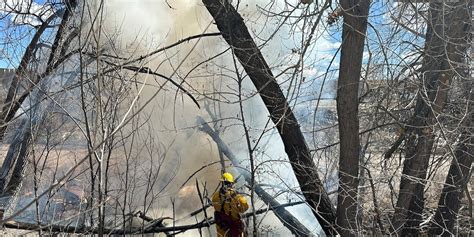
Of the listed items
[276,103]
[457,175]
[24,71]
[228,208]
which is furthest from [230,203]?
[24,71]

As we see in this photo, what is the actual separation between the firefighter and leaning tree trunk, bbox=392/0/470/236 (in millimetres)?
1995

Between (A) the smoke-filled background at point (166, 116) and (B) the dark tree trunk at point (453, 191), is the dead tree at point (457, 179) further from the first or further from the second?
(A) the smoke-filled background at point (166, 116)

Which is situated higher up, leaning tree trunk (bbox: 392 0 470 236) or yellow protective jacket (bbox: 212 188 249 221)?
leaning tree trunk (bbox: 392 0 470 236)

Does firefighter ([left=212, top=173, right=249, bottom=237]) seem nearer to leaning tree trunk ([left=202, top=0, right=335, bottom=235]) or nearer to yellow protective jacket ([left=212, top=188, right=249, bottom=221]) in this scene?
yellow protective jacket ([left=212, top=188, right=249, bottom=221])

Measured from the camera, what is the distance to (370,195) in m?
6.10

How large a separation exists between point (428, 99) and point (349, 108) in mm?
876

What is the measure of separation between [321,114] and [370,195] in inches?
61.7

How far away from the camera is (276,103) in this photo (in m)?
5.61

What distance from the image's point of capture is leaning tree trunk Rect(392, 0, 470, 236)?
5.40m

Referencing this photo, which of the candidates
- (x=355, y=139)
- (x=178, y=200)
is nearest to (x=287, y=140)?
(x=355, y=139)

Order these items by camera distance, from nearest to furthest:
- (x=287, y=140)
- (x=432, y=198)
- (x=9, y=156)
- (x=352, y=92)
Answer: (x=352, y=92), (x=287, y=140), (x=432, y=198), (x=9, y=156)

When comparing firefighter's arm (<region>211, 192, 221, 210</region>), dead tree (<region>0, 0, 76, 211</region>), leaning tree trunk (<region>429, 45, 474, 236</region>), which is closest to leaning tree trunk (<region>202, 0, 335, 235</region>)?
firefighter's arm (<region>211, 192, 221, 210</region>)

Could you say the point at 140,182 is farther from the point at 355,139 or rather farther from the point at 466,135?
the point at 466,135

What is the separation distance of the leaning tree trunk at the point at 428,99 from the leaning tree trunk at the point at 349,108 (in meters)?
0.61
